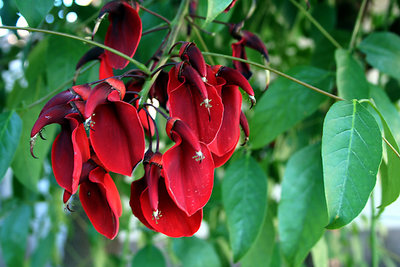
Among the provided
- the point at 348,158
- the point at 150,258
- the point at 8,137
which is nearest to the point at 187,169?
the point at 348,158

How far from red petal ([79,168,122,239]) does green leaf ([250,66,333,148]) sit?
0.24 m

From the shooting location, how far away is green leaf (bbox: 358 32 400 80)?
1.68ft

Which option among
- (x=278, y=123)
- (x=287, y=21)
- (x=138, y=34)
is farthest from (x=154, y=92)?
(x=287, y=21)

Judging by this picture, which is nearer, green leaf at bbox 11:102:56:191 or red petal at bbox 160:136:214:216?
red petal at bbox 160:136:214:216

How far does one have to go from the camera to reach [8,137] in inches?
15.6

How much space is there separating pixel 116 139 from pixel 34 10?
13cm

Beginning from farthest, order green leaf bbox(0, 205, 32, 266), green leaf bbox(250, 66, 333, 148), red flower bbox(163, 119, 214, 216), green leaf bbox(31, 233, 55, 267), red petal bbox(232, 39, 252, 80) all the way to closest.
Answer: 1. green leaf bbox(31, 233, 55, 267)
2. green leaf bbox(0, 205, 32, 266)
3. green leaf bbox(250, 66, 333, 148)
4. red petal bbox(232, 39, 252, 80)
5. red flower bbox(163, 119, 214, 216)

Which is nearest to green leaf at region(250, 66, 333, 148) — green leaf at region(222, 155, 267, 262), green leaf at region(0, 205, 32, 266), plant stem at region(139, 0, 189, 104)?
green leaf at region(222, 155, 267, 262)

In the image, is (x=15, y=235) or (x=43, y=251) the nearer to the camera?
(x=15, y=235)

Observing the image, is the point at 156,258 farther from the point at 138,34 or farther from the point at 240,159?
the point at 138,34

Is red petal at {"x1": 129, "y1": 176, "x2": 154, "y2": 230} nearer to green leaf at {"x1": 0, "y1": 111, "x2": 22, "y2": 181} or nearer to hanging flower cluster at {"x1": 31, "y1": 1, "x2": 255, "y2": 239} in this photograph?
hanging flower cluster at {"x1": 31, "y1": 1, "x2": 255, "y2": 239}

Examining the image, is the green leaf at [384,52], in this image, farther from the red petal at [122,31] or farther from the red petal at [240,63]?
the red petal at [122,31]

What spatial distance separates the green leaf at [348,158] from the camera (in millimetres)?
279

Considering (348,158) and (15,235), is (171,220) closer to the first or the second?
(348,158)
